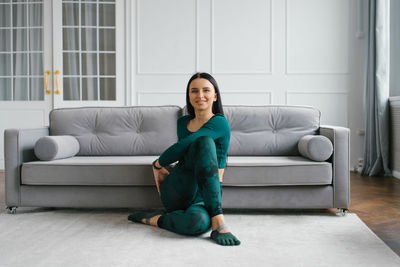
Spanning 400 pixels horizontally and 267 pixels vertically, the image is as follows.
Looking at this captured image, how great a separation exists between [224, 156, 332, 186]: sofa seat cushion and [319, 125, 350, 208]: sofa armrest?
0.06 meters

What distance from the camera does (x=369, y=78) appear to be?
4375 millimetres

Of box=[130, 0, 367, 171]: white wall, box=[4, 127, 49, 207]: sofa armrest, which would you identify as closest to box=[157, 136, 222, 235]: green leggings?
box=[4, 127, 49, 207]: sofa armrest

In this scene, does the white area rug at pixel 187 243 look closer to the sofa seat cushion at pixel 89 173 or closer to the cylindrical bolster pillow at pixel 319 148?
the sofa seat cushion at pixel 89 173

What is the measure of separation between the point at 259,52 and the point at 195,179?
3.03 meters

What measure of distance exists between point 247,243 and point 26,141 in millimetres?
1655

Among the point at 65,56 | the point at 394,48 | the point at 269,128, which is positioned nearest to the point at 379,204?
the point at 269,128

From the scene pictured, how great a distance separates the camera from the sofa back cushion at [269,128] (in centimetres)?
292

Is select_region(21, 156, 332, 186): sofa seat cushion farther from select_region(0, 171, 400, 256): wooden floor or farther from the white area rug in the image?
select_region(0, 171, 400, 256): wooden floor

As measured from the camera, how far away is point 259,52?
4770 millimetres

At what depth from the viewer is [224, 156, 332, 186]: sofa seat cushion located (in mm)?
2438

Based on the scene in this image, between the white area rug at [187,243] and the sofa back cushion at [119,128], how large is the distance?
2.07 feet

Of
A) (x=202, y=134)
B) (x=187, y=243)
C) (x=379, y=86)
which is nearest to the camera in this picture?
(x=187, y=243)

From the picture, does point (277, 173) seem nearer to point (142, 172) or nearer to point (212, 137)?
point (212, 137)

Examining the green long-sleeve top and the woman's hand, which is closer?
the green long-sleeve top
